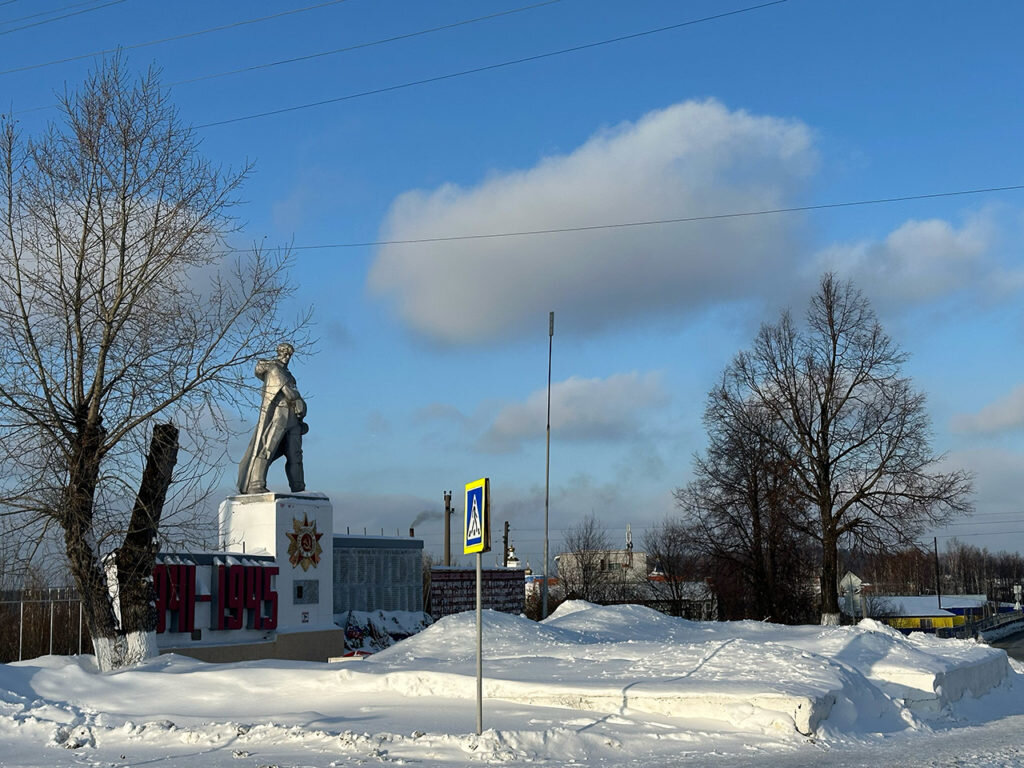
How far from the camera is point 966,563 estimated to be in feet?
519

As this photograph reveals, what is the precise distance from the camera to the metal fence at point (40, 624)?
18609mm

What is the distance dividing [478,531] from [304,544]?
12255mm

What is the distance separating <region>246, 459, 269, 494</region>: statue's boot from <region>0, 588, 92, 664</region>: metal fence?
4.19m

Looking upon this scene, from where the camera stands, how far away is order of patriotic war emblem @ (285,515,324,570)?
21.7 m

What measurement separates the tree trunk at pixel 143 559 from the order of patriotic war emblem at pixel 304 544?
5.39 metres

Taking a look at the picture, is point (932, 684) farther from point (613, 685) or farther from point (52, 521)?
point (52, 521)

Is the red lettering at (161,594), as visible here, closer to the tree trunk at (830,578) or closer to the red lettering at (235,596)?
the red lettering at (235,596)

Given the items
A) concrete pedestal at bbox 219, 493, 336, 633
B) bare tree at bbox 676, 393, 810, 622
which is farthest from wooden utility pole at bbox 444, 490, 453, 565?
concrete pedestal at bbox 219, 493, 336, 633

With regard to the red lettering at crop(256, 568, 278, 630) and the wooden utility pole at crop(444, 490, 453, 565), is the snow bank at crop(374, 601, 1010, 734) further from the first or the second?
the wooden utility pole at crop(444, 490, 453, 565)

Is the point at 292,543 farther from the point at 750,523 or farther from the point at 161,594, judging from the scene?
the point at 750,523

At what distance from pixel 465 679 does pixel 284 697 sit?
241cm

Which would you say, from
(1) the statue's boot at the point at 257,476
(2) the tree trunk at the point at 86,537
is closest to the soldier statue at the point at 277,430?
(1) the statue's boot at the point at 257,476

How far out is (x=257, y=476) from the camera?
2208 centimetres

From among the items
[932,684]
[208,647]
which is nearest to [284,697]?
[208,647]
